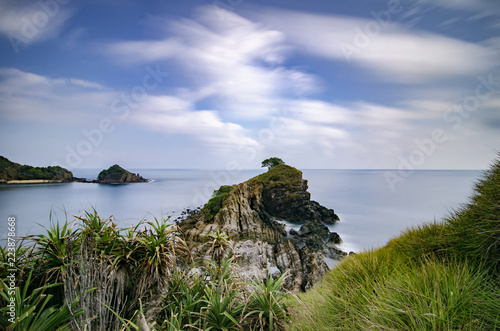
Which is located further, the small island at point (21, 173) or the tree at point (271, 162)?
the tree at point (271, 162)

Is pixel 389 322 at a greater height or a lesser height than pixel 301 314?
greater

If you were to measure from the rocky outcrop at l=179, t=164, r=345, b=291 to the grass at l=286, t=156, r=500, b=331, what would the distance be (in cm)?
980

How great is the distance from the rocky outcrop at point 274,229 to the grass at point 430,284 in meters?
9.80

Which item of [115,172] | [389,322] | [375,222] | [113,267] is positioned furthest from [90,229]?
[115,172]

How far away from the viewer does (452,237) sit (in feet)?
14.3

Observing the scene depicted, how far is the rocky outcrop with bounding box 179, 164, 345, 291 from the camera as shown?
70.0 feet

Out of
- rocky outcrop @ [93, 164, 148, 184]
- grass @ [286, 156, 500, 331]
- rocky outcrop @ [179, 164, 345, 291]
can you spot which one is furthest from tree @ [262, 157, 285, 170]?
grass @ [286, 156, 500, 331]

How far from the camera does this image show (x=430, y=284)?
2949 mm

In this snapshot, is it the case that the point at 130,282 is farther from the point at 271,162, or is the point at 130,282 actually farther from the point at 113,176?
the point at 113,176

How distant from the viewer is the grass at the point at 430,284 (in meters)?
2.55

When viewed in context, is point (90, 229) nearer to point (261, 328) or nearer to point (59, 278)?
point (59, 278)

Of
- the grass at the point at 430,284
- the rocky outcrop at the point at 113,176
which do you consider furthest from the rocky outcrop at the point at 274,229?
the rocky outcrop at the point at 113,176

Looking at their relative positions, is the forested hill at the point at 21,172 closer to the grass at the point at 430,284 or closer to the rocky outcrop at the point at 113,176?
the grass at the point at 430,284

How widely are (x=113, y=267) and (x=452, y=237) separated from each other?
18.2ft
